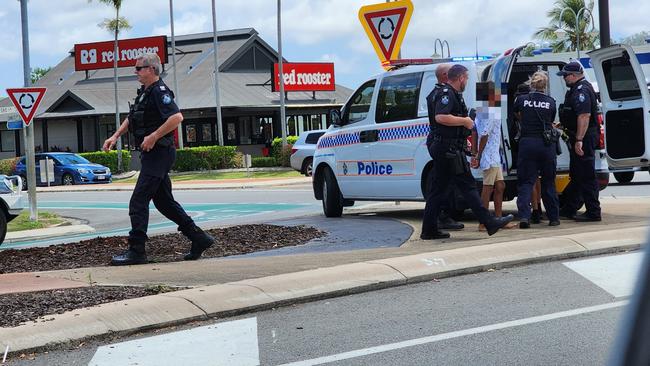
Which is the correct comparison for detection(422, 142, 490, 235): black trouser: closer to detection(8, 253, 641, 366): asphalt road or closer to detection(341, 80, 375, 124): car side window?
detection(8, 253, 641, 366): asphalt road

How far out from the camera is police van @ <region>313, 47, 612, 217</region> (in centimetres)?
1095

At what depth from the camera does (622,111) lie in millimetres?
11000

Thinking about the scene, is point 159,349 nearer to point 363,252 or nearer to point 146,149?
point 146,149

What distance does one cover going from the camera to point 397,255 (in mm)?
8234

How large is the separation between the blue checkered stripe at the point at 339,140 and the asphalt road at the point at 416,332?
6099 mm

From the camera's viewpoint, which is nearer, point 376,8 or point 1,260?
point 1,260

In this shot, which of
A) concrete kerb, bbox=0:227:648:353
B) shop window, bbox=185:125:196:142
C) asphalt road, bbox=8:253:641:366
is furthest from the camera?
shop window, bbox=185:125:196:142

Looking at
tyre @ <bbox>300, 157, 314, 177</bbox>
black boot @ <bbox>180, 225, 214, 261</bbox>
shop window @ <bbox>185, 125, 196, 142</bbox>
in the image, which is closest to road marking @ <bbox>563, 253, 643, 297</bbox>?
black boot @ <bbox>180, 225, 214, 261</bbox>

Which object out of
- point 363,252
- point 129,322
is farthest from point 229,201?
point 129,322

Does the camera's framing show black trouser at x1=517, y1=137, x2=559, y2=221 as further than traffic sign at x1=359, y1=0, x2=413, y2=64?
No

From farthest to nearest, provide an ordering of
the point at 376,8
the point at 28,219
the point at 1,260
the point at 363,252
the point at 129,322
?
1. the point at 28,219
2. the point at 376,8
3. the point at 1,260
4. the point at 363,252
5. the point at 129,322

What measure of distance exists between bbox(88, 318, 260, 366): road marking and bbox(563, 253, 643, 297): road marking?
8.53 ft

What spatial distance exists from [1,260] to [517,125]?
6169 millimetres

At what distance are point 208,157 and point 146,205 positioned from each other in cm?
3361
